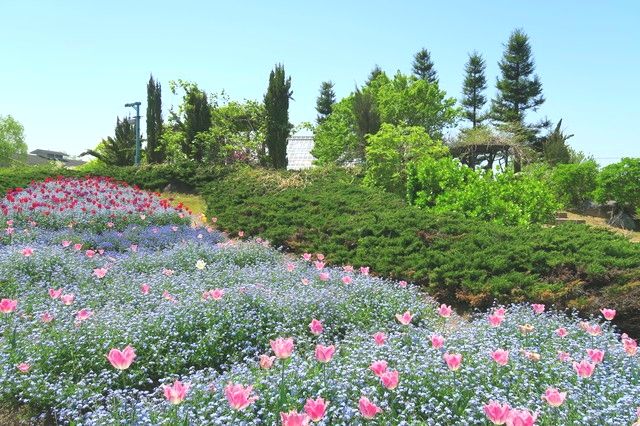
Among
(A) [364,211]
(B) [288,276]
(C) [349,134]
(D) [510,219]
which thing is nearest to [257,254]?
(B) [288,276]

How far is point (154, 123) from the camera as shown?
25094 mm

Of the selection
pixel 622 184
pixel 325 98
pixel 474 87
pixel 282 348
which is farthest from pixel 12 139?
pixel 282 348

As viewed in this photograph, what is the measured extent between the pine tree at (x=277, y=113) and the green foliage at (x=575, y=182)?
360 inches

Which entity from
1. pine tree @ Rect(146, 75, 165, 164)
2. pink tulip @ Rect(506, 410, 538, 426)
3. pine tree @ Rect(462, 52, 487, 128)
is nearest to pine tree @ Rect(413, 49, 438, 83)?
pine tree @ Rect(462, 52, 487, 128)

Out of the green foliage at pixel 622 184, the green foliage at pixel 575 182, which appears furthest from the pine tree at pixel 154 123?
the green foliage at pixel 622 184

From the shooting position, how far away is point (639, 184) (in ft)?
48.1

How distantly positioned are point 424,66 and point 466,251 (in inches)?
1325

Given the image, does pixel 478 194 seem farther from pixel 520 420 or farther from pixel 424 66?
pixel 424 66

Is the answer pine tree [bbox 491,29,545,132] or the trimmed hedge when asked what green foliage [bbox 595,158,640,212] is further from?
pine tree [bbox 491,29,545,132]

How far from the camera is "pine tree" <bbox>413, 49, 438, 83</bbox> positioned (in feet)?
124

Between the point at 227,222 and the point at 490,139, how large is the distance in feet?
39.0

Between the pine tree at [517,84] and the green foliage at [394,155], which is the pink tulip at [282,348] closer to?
the green foliage at [394,155]

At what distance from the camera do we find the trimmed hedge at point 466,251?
206 inches

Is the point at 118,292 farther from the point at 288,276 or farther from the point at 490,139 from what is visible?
the point at 490,139
